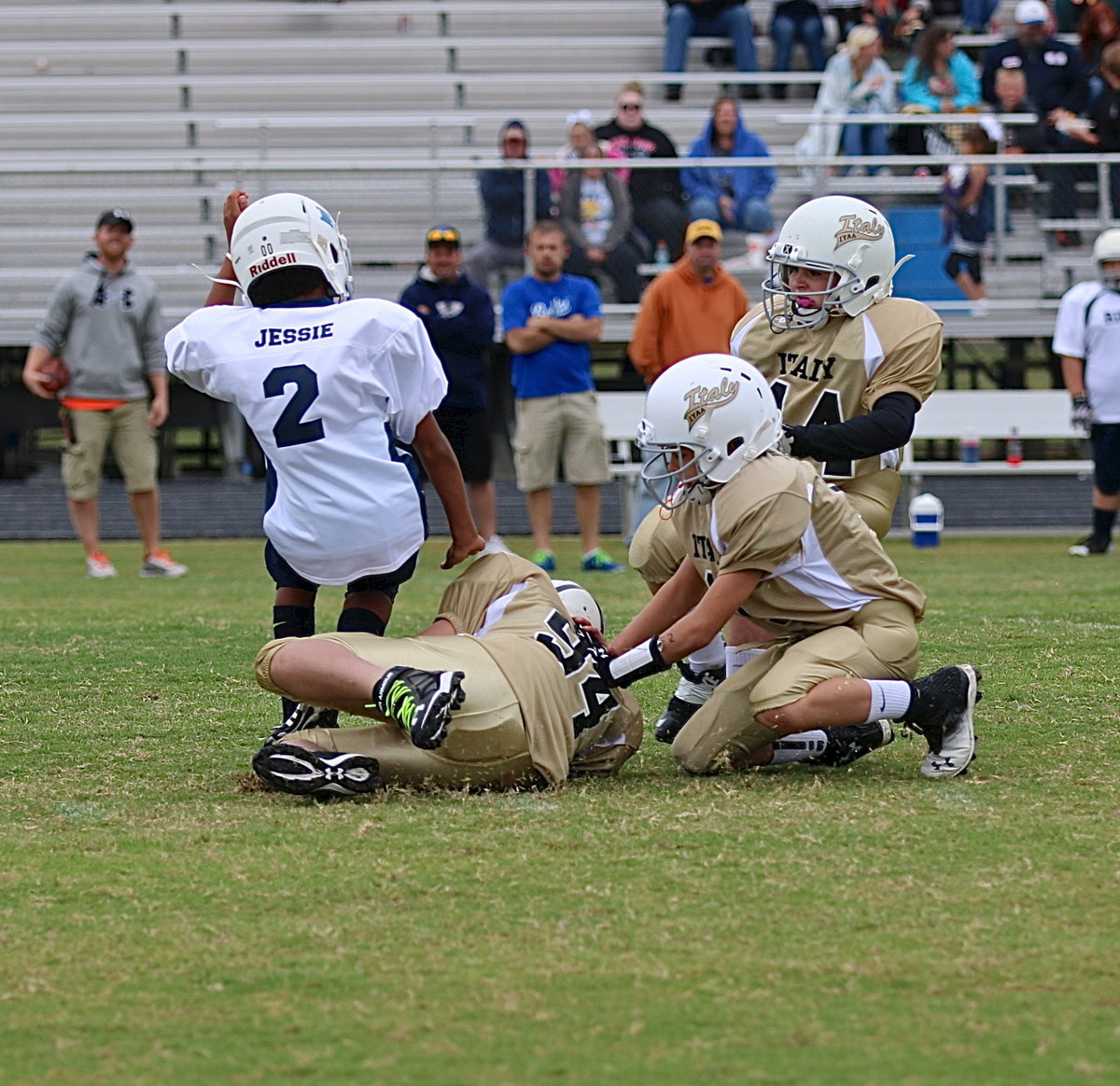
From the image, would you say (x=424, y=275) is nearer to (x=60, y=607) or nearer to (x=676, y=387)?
(x=60, y=607)

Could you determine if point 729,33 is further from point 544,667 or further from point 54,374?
point 544,667

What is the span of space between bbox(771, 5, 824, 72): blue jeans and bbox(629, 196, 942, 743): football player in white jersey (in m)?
12.0

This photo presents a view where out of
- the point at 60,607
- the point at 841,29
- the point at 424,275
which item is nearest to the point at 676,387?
the point at 60,607

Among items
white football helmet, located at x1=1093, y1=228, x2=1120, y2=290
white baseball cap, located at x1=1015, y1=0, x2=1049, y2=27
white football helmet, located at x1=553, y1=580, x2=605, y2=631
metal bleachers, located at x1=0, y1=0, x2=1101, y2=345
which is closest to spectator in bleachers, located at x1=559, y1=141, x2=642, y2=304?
metal bleachers, located at x1=0, y1=0, x2=1101, y2=345

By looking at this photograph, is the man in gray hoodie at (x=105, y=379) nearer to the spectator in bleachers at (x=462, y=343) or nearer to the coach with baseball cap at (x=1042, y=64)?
the spectator in bleachers at (x=462, y=343)

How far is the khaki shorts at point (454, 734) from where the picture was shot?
3.97 metres

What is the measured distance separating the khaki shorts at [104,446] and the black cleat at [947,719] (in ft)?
21.0

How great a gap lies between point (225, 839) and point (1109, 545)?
810cm

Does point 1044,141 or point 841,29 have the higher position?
point 841,29

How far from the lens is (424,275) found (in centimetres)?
986

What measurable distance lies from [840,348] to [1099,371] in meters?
6.06

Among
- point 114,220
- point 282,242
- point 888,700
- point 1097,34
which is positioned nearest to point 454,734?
point 888,700

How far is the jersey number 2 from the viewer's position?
4098mm

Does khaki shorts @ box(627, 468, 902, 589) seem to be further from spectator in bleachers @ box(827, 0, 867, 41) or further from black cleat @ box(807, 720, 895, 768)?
spectator in bleachers @ box(827, 0, 867, 41)
